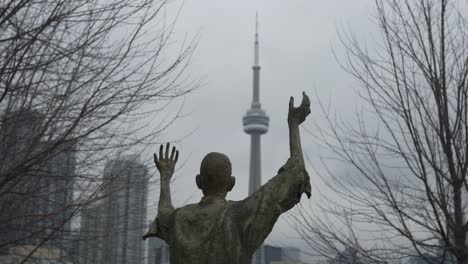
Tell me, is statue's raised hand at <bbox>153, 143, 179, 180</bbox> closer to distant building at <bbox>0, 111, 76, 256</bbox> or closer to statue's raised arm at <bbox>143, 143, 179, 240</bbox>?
statue's raised arm at <bbox>143, 143, 179, 240</bbox>

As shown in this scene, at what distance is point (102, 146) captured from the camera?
23.7ft

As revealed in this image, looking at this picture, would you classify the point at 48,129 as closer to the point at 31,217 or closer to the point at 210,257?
the point at 31,217

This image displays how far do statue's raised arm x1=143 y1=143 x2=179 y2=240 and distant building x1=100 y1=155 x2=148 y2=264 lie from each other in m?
3.17

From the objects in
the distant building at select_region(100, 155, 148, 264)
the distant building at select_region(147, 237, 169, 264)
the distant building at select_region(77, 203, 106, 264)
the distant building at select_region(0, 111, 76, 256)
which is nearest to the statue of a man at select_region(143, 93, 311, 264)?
the distant building at select_region(0, 111, 76, 256)

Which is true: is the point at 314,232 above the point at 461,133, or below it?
below

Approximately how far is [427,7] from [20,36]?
508 cm

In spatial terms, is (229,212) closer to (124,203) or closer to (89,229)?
(89,229)

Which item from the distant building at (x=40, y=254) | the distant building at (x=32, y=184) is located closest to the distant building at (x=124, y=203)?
the distant building at (x=32, y=184)

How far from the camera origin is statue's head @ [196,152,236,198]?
365 centimetres

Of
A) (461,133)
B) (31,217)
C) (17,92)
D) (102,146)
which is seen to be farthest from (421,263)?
(17,92)

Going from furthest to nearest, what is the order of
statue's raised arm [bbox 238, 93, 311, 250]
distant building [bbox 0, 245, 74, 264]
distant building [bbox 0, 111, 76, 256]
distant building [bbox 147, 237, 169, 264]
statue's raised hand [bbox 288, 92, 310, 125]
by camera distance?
distant building [bbox 147, 237, 169, 264] < distant building [bbox 0, 245, 74, 264] < distant building [bbox 0, 111, 76, 256] < statue's raised hand [bbox 288, 92, 310, 125] < statue's raised arm [bbox 238, 93, 311, 250]

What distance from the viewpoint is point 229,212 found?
3.59 m

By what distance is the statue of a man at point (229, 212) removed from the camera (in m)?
3.48

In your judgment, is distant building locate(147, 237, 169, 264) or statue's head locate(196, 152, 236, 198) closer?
statue's head locate(196, 152, 236, 198)
